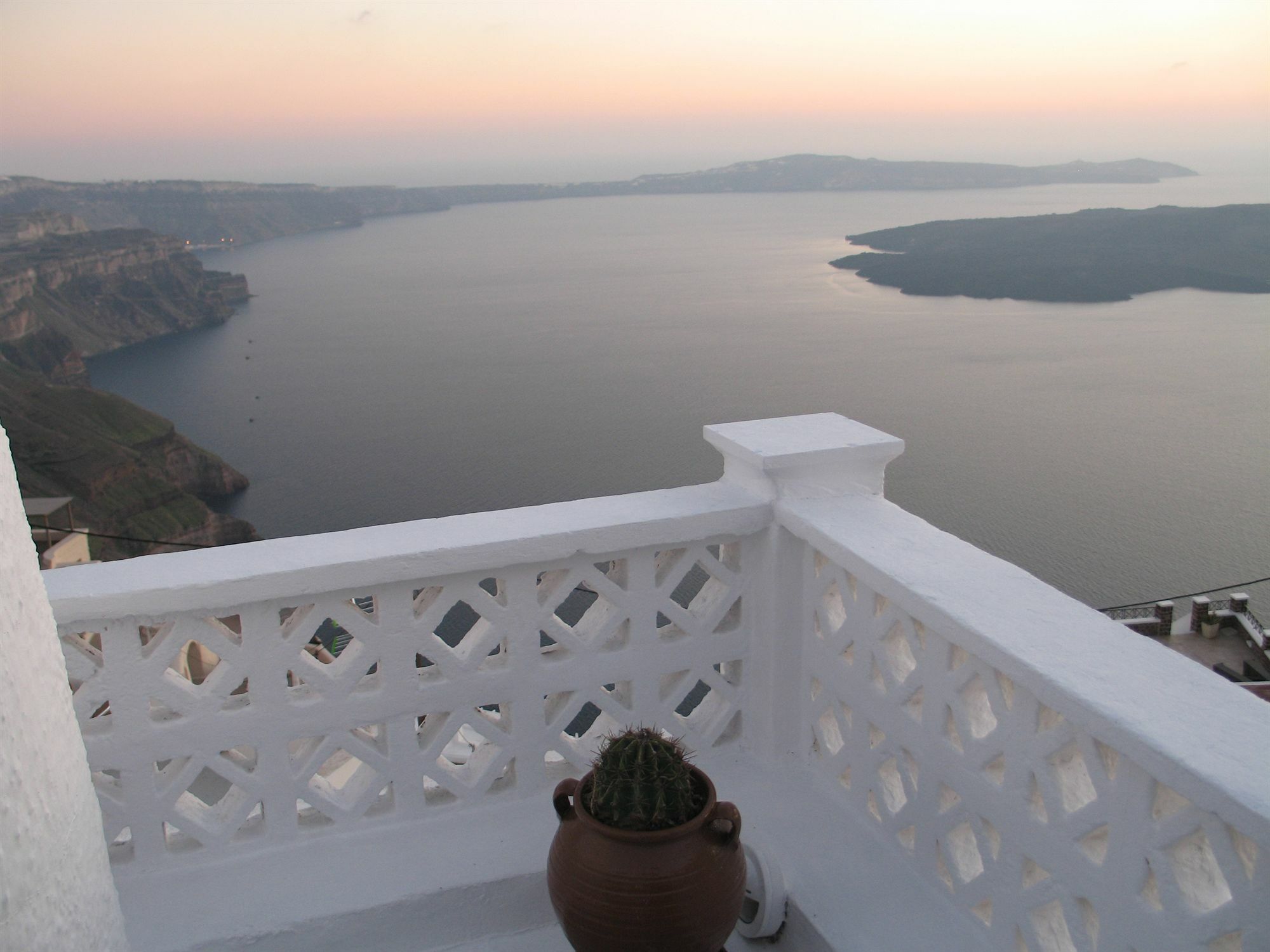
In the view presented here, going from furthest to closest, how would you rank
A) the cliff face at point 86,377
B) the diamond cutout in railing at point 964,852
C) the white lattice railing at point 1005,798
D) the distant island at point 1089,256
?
the distant island at point 1089,256 < the cliff face at point 86,377 < the diamond cutout in railing at point 964,852 < the white lattice railing at point 1005,798

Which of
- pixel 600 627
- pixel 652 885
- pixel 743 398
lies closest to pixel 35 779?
pixel 652 885

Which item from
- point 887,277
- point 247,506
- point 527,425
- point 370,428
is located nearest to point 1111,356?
point 887,277

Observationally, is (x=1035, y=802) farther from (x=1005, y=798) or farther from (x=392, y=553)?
(x=392, y=553)

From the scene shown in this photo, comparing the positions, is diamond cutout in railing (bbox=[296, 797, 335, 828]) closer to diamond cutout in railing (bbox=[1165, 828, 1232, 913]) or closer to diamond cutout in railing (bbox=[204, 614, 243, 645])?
diamond cutout in railing (bbox=[204, 614, 243, 645])

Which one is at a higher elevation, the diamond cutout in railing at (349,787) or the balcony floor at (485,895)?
the diamond cutout in railing at (349,787)

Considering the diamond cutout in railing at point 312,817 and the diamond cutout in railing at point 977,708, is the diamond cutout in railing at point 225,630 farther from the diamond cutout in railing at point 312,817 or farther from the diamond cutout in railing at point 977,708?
the diamond cutout in railing at point 977,708

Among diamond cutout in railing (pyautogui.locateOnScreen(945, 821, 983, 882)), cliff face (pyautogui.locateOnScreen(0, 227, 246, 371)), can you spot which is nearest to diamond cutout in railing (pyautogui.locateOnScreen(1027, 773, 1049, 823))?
diamond cutout in railing (pyautogui.locateOnScreen(945, 821, 983, 882))

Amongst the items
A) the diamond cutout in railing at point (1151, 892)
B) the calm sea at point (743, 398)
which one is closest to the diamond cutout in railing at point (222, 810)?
the diamond cutout in railing at point (1151, 892)
